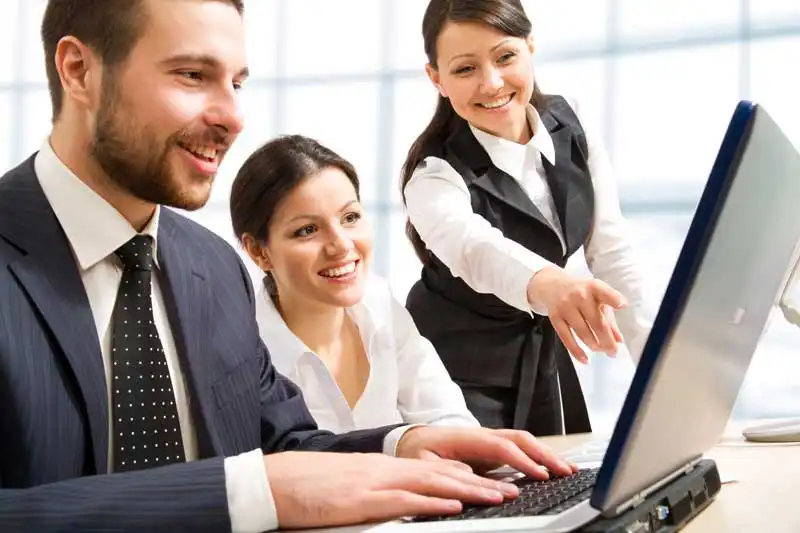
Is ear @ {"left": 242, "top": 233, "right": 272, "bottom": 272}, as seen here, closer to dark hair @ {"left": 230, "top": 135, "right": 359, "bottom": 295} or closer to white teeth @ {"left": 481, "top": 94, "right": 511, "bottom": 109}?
dark hair @ {"left": 230, "top": 135, "right": 359, "bottom": 295}

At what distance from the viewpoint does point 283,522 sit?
756 mm

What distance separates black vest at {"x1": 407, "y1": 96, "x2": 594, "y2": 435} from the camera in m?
2.01

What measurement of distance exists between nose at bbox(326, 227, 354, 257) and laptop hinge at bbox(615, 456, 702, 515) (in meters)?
1.09

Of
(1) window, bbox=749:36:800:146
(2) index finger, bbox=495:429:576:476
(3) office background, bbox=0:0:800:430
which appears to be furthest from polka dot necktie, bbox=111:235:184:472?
(1) window, bbox=749:36:800:146

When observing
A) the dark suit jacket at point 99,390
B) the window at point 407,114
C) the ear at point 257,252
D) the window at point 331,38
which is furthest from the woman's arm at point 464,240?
the window at point 331,38

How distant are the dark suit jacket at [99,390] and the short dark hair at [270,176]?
569mm

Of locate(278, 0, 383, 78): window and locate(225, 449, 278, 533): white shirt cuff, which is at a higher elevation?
locate(278, 0, 383, 78): window

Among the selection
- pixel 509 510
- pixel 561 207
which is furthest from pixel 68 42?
pixel 561 207

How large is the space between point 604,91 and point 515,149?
5.28ft

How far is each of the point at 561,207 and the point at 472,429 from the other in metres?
1.09

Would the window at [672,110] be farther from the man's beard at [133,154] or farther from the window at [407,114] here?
the man's beard at [133,154]

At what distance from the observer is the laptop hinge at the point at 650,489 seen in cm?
65

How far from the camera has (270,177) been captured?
1893mm

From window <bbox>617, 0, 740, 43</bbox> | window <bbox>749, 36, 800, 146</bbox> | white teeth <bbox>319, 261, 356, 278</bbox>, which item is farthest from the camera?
window <bbox>617, 0, 740, 43</bbox>
